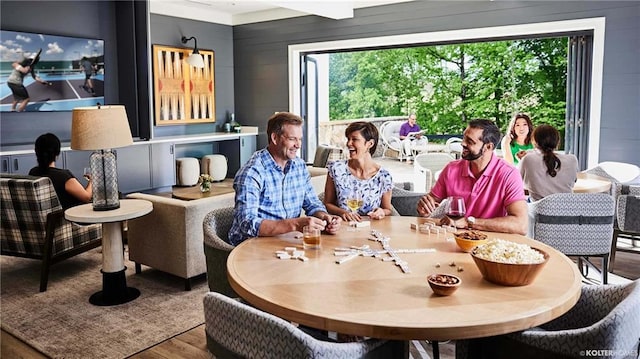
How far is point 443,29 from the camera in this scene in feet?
21.7

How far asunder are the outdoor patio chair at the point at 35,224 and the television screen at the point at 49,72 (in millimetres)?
2735

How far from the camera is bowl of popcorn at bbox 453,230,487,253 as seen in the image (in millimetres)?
2088

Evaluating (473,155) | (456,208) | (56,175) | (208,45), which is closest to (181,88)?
(208,45)

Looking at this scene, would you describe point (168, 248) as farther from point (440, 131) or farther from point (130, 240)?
point (440, 131)

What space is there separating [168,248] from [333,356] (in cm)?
265

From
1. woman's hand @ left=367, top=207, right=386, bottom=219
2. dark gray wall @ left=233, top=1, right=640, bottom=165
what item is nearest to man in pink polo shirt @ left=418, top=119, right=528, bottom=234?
woman's hand @ left=367, top=207, right=386, bottom=219

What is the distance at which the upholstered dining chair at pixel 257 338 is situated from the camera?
4.68ft

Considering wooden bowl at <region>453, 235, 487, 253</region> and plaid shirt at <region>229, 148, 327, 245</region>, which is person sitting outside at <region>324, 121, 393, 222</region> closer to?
plaid shirt at <region>229, 148, 327, 245</region>

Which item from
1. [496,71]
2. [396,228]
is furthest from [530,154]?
[496,71]

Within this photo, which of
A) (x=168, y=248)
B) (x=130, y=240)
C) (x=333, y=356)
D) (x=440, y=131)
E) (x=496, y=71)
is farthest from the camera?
(x=440, y=131)

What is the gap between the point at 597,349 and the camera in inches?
59.0

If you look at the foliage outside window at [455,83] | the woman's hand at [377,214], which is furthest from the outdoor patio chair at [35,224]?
the foliage outside window at [455,83]

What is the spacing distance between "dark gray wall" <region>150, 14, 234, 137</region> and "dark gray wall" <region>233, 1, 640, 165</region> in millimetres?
165

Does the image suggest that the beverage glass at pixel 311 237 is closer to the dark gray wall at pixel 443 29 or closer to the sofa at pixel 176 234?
the sofa at pixel 176 234
